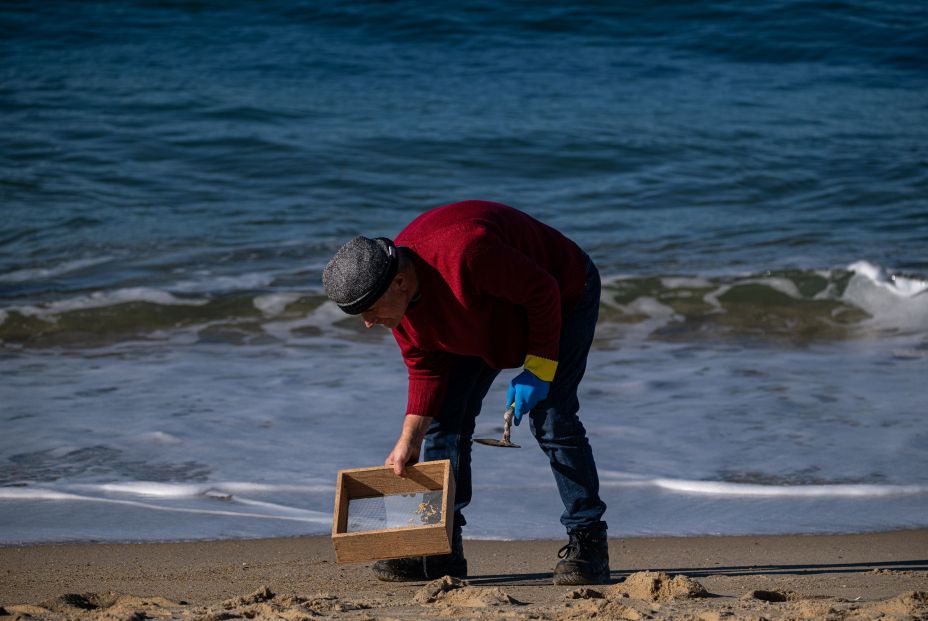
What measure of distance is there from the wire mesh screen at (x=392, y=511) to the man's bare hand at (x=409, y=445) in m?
0.19

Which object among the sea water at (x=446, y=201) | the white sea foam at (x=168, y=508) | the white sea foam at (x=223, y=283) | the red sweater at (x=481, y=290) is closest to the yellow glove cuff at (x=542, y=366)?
the red sweater at (x=481, y=290)

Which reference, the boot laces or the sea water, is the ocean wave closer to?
the sea water

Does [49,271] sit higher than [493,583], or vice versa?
[49,271]

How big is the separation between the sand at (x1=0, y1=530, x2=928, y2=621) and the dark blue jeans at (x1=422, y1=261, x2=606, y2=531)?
0.31 m

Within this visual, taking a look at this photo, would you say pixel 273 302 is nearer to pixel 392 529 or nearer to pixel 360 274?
pixel 392 529

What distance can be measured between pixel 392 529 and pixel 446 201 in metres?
8.83

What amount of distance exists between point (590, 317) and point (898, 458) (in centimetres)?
214

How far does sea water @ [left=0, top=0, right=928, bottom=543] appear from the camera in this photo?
4738 millimetres

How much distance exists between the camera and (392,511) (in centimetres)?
359

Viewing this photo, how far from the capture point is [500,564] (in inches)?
155

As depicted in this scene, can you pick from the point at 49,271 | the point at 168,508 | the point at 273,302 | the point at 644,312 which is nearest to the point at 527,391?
the point at 168,508

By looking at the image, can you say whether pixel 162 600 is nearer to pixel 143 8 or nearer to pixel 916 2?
pixel 143 8

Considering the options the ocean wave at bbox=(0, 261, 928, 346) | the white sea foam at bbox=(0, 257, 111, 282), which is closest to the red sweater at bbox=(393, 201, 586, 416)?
the ocean wave at bbox=(0, 261, 928, 346)

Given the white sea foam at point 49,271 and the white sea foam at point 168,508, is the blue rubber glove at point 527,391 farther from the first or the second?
the white sea foam at point 49,271
